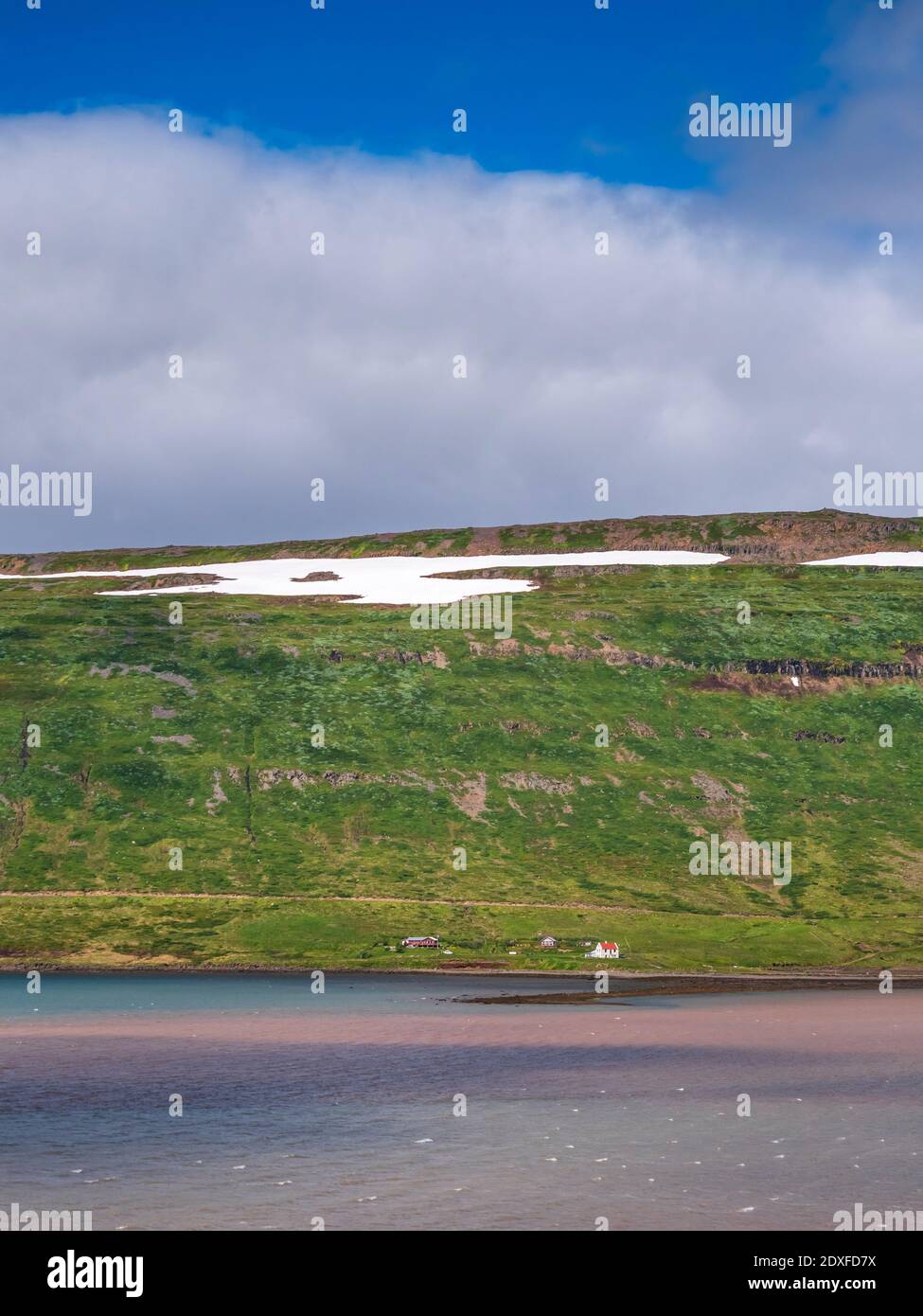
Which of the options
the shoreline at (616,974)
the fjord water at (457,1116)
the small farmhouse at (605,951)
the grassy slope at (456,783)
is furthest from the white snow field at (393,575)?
the fjord water at (457,1116)

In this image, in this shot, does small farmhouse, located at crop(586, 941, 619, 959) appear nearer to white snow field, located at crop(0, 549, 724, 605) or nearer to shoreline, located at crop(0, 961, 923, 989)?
shoreline, located at crop(0, 961, 923, 989)

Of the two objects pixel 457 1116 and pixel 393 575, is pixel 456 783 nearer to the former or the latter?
pixel 393 575

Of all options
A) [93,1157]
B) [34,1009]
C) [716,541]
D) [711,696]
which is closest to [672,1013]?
[34,1009]

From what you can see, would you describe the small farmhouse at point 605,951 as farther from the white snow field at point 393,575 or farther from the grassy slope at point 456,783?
→ the white snow field at point 393,575

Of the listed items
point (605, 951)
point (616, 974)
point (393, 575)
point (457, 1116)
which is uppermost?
point (393, 575)

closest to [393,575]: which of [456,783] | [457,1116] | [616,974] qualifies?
[456,783]

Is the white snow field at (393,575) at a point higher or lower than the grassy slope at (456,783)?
higher
